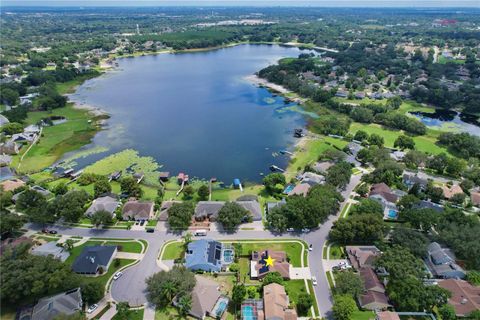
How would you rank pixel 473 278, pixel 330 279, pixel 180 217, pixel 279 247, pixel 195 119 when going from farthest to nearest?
pixel 195 119 < pixel 180 217 < pixel 279 247 < pixel 330 279 < pixel 473 278

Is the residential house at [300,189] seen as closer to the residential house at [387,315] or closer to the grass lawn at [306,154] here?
the grass lawn at [306,154]

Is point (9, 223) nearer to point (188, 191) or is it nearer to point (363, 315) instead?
point (188, 191)

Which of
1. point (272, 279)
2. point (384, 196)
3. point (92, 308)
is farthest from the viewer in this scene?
point (384, 196)

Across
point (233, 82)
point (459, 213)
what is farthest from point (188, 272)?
point (233, 82)

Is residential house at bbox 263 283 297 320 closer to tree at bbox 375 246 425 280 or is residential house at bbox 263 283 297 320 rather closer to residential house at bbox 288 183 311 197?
tree at bbox 375 246 425 280

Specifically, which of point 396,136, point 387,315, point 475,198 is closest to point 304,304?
point 387,315

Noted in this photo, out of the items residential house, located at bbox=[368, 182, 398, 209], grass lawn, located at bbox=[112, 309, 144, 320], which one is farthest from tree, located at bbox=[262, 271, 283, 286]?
residential house, located at bbox=[368, 182, 398, 209]

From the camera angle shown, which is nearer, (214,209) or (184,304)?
(184,304)

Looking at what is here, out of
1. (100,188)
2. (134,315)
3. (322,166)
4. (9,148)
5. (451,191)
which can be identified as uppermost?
(9,148)
